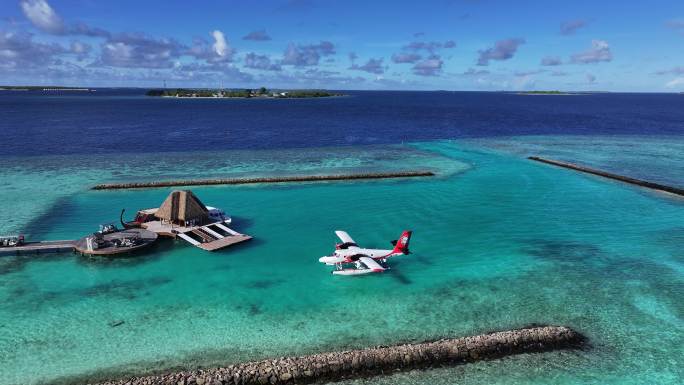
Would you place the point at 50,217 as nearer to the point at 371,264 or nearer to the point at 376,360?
the point at 371,264

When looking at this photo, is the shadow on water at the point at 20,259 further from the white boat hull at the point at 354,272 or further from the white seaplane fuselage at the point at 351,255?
the white boat hull at the point at 354,272

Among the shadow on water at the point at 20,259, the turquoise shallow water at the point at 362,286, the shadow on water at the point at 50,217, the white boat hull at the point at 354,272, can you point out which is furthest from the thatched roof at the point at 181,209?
the white boat hull at the point at 354,272

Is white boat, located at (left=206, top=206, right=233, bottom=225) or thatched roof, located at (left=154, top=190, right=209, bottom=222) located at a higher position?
thatched roof, located at (left=154, top=190, right=209, bottom=222)

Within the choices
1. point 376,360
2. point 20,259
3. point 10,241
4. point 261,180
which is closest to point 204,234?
point 20,259

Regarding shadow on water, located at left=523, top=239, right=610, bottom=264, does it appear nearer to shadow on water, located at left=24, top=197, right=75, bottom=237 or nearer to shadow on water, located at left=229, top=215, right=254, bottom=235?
shadow on water, located at left=229, top=215, right=254, bottom=235

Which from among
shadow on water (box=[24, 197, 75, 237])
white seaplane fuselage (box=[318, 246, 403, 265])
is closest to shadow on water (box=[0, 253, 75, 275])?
shadow on water (box=[24, 197, 75, 237])

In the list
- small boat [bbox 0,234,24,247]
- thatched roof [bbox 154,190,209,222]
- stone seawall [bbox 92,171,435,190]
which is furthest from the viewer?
stone seawall [bbox 92,171,435,190]
